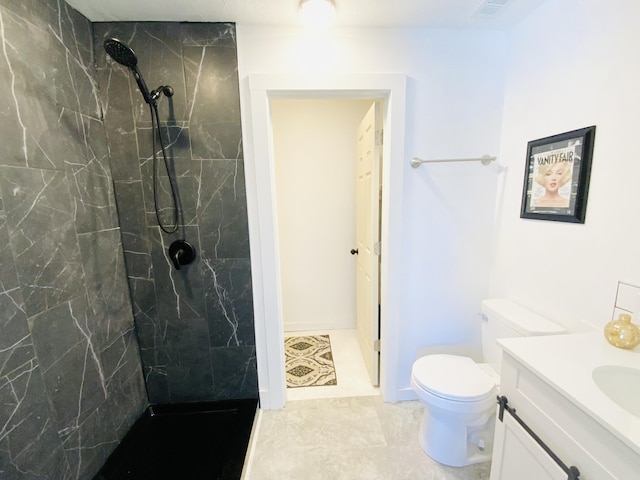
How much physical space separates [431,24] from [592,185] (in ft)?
3.80

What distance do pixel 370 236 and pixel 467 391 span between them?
1.03m

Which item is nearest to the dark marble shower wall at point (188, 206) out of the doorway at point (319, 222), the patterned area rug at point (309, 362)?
the patterned area rug at point (309, 362)

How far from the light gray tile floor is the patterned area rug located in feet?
0.70

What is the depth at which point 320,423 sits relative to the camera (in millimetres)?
1646

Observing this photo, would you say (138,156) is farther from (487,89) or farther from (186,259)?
(487,89)

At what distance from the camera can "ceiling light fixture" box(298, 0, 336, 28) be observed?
1198 mm

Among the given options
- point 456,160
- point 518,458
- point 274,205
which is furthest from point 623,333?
point 274,205

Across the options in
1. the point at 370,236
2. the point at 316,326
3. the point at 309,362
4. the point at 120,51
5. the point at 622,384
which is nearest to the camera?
the point at 622,384

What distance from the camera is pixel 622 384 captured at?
845 mm

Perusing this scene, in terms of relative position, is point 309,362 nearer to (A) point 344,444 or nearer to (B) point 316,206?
(A) point 344,444

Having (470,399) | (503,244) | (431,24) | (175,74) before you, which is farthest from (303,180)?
(470,399)

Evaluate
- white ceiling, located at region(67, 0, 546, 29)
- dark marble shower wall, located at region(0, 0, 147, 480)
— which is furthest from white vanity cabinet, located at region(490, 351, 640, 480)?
dark marble shower wall, located at region(0, 0, 147, 480)

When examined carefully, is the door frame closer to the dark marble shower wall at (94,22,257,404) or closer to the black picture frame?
the dark marble shower wall at (94,22,257,404)

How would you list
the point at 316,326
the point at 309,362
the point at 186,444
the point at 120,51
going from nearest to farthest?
the point at 120,51
the point at 186,444
the point at 309,362
the point at 316,326
